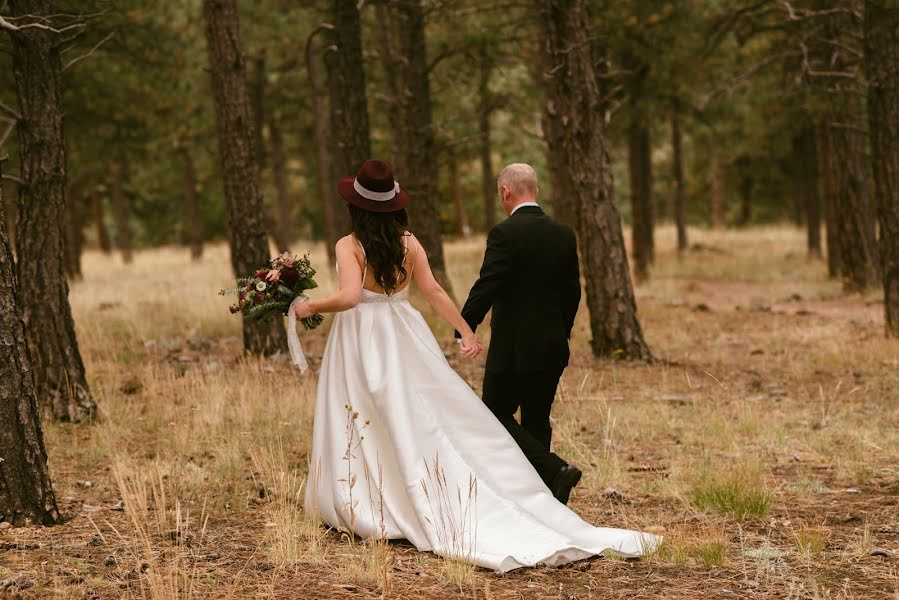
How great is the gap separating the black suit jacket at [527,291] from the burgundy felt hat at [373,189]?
665 millimetres

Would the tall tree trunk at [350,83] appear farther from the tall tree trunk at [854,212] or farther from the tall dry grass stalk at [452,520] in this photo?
the tall tree trunk at [854,212]

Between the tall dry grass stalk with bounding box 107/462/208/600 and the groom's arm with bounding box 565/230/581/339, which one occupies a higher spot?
the groom's arm with bounding box 565/230/581/339

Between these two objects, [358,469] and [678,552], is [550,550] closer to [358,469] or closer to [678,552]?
[678,552]

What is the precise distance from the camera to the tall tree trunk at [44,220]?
816 centimetres

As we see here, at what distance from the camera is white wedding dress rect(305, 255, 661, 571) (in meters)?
5.18

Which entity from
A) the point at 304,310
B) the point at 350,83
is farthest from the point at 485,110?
the point at 304,310

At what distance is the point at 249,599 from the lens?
14.6ft

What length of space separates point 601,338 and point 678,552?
6579 millimetres

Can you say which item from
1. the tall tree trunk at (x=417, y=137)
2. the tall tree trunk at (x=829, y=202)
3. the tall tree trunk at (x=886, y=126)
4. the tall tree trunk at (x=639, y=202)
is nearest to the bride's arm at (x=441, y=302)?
the tall tree trunk at (x=886, y=126)

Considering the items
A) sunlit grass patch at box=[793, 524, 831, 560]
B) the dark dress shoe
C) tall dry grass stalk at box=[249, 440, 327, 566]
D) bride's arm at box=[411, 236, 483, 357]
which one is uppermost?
bride's arm at box=[411, 236, 483, 357]

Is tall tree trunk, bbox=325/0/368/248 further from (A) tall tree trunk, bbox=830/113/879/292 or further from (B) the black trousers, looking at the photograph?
(A) tall tree trunk, bbox=830/113/879/292

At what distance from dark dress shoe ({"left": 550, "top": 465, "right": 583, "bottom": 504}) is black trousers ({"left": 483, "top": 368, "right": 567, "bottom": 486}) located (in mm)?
58

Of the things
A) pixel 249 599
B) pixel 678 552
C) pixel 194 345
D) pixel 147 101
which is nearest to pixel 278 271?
pixel 249 599

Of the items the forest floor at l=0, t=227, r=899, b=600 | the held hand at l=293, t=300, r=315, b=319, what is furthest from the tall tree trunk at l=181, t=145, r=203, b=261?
the held hand at l=293, t=300, r=315, b=319
